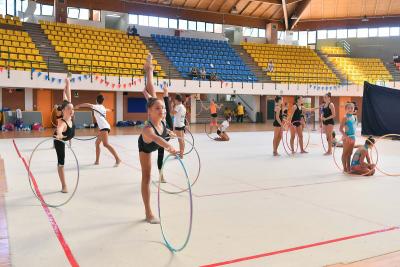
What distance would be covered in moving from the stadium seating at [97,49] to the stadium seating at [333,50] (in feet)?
64.7

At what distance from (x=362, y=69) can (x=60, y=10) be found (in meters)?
27.6

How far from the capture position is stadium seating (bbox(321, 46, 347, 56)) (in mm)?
40500

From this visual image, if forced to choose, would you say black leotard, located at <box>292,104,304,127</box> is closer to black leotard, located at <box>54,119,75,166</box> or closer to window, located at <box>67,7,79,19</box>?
black leotard, located at <box>54,119,75,166</box>

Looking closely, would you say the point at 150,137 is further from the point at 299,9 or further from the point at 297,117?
the point at 299,9

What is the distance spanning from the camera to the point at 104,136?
10.2 m

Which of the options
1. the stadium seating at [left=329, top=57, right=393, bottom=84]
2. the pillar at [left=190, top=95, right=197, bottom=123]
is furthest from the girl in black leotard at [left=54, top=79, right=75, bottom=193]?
the stadium seating at [left=329, top=57, right=393, bottom=84]

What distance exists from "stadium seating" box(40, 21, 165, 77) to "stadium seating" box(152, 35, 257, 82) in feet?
7.68

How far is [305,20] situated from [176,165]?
3362 cm

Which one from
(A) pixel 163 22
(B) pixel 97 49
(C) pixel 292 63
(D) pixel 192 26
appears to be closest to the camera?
(B) pixel 97 49

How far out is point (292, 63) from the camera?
35.8 meters


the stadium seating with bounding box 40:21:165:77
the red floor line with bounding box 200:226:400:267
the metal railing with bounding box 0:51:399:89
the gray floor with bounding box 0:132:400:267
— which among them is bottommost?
the red floor line with bounding box 200:226:400:267

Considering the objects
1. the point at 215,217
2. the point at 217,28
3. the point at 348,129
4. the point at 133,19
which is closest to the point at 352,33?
the point at 217,28

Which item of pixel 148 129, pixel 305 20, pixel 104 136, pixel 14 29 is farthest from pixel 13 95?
pixel 305 20

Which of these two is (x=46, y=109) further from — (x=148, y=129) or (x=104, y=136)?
(x=148, y=129)
